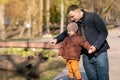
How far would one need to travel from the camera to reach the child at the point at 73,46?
6.97 meters

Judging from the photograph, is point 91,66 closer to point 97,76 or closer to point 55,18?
point 97,76

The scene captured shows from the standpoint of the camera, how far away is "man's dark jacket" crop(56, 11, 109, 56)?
6.43 m

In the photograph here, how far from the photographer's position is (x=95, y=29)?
6.56 m

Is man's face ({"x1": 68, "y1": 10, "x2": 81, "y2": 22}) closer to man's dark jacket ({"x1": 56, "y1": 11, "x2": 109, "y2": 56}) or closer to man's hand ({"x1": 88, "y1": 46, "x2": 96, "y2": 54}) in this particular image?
man's dark jacket ({"x1": 56, "y1": 11, "x2": 109, "y2": 56})

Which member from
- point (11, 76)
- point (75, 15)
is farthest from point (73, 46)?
point (11, 76)

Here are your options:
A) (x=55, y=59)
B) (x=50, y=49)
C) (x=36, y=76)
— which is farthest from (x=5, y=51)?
(x=36, y=76)

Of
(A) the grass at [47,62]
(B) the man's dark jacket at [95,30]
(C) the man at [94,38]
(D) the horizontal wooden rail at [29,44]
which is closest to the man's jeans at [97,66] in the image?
(C) the man at [94,38]

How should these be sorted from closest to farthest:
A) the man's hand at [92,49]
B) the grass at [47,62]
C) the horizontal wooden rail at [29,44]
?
the man's hand at [92,49] → the grass at [47,62] → the horizontal wooden rail at [29,44]

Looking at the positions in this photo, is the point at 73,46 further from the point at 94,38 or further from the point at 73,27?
the point at 94,38

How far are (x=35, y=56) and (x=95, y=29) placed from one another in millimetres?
10537

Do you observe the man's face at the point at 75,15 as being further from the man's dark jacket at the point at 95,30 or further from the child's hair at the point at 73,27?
the child's hair at the point at 73,27

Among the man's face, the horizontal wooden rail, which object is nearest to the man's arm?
the man's face

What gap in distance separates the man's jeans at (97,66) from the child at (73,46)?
208 mm

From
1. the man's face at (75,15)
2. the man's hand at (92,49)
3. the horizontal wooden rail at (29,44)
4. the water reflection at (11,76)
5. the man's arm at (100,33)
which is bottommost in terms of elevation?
the horizontal wooden rail at (29,44)
